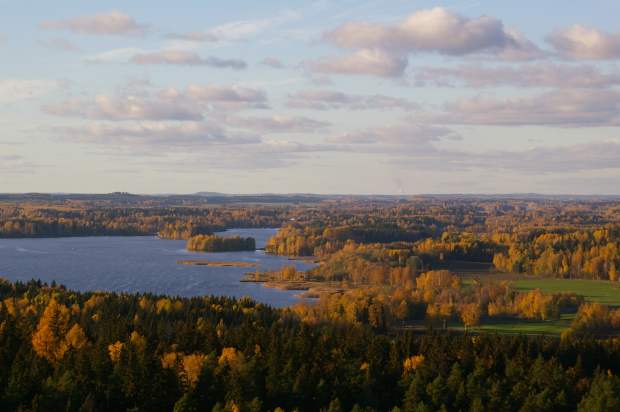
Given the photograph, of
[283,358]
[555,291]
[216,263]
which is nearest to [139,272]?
[216,263]

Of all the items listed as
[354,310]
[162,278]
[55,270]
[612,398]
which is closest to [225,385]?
[612,398]

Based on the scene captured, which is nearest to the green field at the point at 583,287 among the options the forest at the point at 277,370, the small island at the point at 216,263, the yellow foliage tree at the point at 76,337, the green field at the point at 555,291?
the green field at the point at 555,291

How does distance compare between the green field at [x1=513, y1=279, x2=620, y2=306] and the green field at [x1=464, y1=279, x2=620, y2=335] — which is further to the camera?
the green field at [x1=513, y1=279, x2=620, y2=306]

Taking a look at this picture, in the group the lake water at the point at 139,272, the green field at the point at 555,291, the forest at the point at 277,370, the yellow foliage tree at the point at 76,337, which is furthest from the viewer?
the lake water at the point at 139,272

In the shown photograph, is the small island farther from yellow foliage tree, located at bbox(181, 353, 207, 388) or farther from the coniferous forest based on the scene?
yellow foliage tree, located at bbox(181, 353, 207, 388)

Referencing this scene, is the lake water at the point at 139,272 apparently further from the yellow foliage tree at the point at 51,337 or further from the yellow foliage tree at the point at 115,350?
the yellow foliage tree at the point at 115,350

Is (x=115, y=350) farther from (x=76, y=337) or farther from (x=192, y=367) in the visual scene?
(x=76, y=337)

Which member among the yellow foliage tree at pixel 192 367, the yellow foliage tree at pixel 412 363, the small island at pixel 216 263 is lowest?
the small island at pixel 216 263

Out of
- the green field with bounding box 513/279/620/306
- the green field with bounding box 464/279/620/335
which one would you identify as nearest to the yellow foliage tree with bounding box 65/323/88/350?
the green field with bounding box 464/279/620/335
